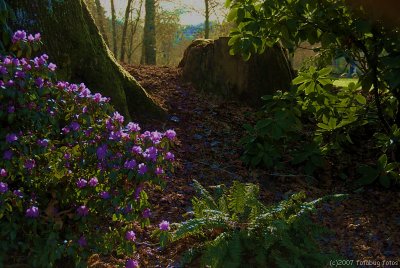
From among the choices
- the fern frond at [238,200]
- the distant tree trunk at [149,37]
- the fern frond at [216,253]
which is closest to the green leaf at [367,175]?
the fern frond at [238,200]

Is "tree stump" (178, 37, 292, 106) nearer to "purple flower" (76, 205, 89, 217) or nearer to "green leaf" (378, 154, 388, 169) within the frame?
"green leaf" (378, 154, 388, 169)

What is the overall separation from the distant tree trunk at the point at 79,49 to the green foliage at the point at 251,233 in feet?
7.30

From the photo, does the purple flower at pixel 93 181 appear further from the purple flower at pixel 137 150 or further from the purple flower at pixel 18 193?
the purple flower at pixel 18 193

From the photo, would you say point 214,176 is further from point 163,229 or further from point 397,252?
point 163,229

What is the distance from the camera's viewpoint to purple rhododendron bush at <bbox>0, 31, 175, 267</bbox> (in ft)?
9.13

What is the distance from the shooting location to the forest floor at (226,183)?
14.2ft

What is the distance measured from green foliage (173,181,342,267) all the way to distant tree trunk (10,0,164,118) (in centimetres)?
223

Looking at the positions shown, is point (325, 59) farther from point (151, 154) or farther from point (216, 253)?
point (151, 154)

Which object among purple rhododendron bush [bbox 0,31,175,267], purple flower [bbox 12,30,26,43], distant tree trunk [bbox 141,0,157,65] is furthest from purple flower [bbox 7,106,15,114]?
distant tree trunk [bbox 141,0,157,65]

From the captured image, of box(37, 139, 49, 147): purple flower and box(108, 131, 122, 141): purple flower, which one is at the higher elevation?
box(108, 131, 122, 141): purple flower

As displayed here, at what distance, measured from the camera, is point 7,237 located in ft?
9.21

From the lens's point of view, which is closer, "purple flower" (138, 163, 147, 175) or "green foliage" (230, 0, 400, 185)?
"purple flower" (138, 163, 147, 175)

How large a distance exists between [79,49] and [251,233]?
2.93 meters

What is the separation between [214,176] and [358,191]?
63.4 inches
